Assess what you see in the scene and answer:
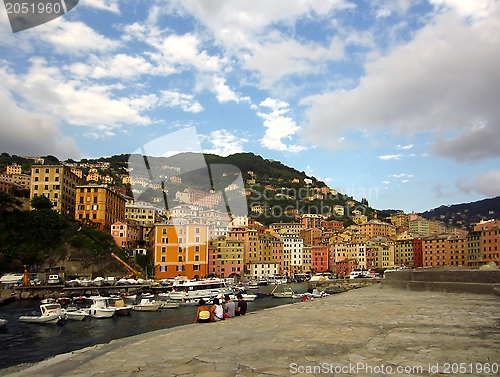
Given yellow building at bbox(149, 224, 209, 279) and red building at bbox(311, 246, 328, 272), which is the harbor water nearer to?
yellow building at bbox(149, 224, 209, 279)

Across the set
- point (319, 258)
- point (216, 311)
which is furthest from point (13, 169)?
point (216, 311)

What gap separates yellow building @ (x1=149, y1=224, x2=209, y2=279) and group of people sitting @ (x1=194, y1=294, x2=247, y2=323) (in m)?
59.4

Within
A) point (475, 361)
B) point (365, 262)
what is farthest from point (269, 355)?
point (365, 262)

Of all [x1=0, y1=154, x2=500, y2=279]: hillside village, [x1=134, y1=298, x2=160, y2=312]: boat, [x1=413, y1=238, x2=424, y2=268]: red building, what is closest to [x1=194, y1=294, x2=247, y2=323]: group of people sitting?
[x1=134, y1=298, x2=160, y2=312]: boat

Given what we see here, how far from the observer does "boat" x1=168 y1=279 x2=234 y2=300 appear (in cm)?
4901

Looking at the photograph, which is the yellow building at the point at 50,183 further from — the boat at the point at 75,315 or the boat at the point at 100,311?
the boat at the point at 75,315

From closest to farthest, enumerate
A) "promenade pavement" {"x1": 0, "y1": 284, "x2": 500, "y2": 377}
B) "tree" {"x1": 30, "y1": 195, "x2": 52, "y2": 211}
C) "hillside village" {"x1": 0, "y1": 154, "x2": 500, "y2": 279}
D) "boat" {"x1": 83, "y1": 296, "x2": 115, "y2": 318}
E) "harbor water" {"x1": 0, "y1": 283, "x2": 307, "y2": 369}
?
"promenade pavement" {"x1": 0, "y1": 284, "x2": 500, "y2": 377}, "harbor water" {"x1": 0, "y1": 283, "x2": 307, "y2": 369}, "boat" {"x1": 83, "y1": 296, "x2": 115, "y2": 318}, "tree" {"x1": 30, "y1": 195, "x2": 52, "y2": 211}, "hillside village" {"x1": 0, "y1": 154, "x2": 500, "y2": 279}

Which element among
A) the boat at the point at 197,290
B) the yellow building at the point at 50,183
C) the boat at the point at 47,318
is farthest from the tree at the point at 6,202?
the boat at the point at 47,318

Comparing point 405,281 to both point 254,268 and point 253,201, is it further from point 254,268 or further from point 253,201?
point 253,201

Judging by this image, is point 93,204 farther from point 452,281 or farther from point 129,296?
point 452,281

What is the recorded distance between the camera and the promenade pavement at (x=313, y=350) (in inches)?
213

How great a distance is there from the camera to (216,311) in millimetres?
11898

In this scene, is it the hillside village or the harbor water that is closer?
the harbor water

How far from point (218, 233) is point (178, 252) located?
22.5m
